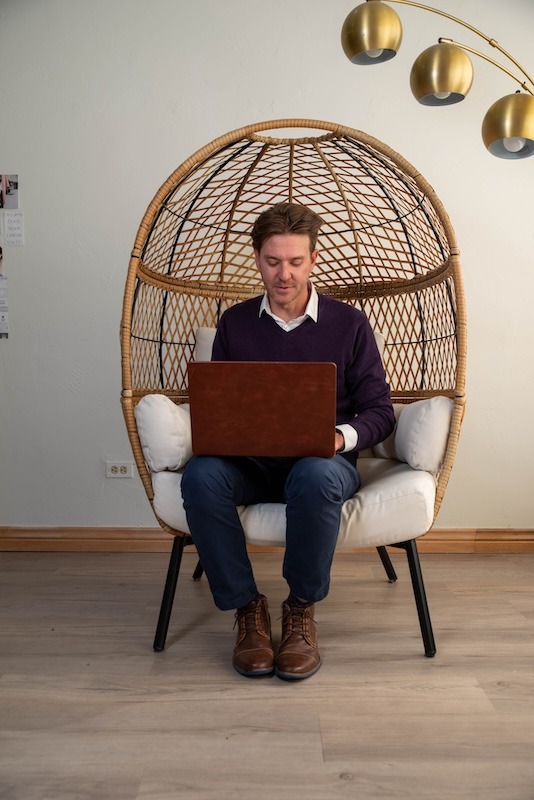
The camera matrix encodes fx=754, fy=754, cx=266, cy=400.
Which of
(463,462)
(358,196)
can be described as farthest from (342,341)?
(463,462)

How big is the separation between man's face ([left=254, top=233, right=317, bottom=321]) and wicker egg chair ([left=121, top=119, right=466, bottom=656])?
355mm

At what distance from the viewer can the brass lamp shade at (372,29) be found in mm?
1730

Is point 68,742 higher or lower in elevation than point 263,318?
lower

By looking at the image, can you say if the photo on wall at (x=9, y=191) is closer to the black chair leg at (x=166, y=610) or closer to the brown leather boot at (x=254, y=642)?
the black chair leg at (x=166, y=610)

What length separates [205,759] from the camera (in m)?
1.34

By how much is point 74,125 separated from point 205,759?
85.9 inches

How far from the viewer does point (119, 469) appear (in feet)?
9.10

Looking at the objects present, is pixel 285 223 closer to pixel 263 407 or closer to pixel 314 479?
pixel 263 407

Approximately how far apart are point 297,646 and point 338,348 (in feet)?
2.54

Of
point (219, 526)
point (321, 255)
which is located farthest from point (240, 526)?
point (321, 255)

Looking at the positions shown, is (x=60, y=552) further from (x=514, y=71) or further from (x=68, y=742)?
(x=514, y=71)

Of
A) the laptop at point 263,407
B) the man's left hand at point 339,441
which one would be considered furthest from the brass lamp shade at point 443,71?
the man's left hand at point 339,441

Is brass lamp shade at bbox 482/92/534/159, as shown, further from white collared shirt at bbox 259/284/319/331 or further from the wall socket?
the wall socket

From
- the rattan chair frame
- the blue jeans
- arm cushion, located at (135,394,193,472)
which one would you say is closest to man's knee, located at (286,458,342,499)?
the blue jeans
